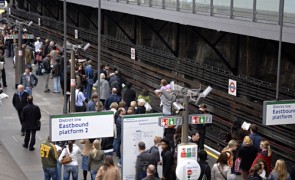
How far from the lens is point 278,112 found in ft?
50.5

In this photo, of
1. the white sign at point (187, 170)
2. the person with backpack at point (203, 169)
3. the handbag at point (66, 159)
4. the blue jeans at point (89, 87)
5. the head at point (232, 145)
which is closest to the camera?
the white sign at point (187, 170)

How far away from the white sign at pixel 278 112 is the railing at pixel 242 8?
263cm

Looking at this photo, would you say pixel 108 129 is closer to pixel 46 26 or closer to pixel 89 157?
pixel 89 157

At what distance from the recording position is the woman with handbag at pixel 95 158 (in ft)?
52.3

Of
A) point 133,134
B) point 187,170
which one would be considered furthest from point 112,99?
point 187,170

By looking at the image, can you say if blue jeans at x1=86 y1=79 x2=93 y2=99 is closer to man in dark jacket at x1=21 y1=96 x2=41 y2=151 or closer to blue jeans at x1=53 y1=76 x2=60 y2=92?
blue jeans at x1=53 y1=76 x2=60 y2=92

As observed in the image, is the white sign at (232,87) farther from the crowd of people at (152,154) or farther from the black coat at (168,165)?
the black coat at (168,165)

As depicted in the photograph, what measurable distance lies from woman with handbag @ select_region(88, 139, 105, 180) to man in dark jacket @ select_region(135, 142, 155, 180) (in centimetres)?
91

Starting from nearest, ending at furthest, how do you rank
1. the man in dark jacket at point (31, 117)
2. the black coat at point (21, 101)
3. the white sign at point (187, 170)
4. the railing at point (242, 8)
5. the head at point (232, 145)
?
the white sign at point (187, 170) → the head at point (232, 145) → the railing at point (242, 8) → the man in dark jacket at point (31, 117) → the black coat at point (21, 101)

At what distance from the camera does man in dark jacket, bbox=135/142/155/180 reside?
15273mm

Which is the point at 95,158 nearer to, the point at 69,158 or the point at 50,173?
the point at 69,158

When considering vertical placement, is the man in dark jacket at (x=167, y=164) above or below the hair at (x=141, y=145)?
below

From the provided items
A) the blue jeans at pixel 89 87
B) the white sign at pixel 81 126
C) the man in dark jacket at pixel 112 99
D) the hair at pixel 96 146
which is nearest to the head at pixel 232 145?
the white sign at pixel 81 126

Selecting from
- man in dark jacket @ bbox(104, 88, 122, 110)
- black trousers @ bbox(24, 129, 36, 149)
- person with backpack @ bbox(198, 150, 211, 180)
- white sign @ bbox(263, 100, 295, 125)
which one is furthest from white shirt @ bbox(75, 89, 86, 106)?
person with backpack @ bbox(198, 150, 211, 180)
